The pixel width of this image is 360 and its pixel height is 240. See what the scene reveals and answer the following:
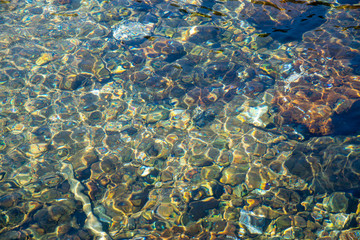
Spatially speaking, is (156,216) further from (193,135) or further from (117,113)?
(117,113)

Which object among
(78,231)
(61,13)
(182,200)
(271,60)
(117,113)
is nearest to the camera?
(78,231)

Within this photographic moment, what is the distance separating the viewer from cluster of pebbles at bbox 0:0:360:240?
3.94 m

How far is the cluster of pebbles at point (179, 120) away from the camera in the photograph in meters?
3.94

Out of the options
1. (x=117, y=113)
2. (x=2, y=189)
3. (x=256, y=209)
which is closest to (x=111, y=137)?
(x=117, y=113)

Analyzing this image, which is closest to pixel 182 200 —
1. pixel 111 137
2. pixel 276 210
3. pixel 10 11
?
pixel 276 210

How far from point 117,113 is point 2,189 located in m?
2.30

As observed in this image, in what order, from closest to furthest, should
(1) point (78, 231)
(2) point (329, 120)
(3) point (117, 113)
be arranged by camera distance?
(1) point (78, 231) < (2) point (329, 120) < (3) point (117, 113)

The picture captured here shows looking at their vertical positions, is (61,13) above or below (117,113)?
above

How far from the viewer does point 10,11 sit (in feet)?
23.9

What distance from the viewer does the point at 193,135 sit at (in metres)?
4.95

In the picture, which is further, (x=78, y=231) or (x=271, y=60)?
(x=271, y=60)

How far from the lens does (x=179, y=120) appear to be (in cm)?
516

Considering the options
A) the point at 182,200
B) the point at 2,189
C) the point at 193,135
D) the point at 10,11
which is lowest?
the point at 2,189

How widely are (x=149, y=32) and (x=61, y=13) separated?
2.67 metres
